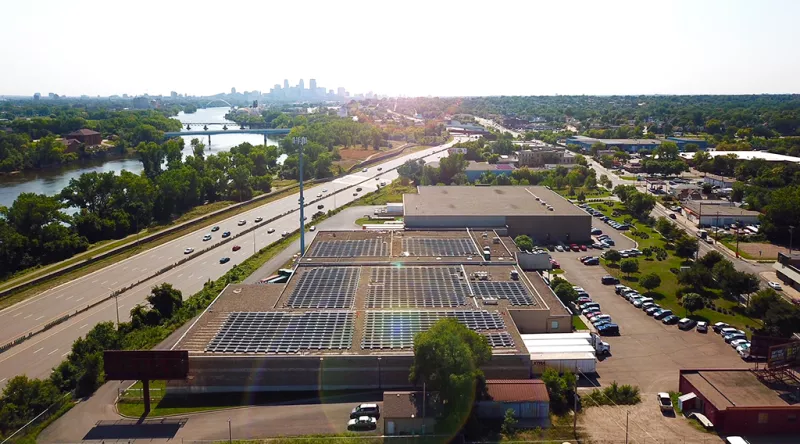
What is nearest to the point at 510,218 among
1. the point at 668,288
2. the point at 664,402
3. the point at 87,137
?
the point at 668,288

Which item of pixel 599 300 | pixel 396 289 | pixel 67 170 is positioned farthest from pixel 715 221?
pixel 67 170

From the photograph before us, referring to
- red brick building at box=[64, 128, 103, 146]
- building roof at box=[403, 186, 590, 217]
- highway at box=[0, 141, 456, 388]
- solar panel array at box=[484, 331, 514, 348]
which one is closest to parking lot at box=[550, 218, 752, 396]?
solar panel array at box=[484, 331, 514, 348]

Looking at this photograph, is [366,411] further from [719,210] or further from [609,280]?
[719,210]

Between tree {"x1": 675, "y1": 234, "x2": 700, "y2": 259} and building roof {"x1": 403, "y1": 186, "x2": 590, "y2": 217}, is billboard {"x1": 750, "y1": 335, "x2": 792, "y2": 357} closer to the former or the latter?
tree {"x1": 675, "y1": 234, "x2": 700, "y2": 259}

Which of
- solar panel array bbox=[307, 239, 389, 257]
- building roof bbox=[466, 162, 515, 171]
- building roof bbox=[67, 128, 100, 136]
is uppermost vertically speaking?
building roof bbox=[67, 128, 100, 136]

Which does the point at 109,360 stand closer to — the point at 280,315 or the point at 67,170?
the point at 280,315

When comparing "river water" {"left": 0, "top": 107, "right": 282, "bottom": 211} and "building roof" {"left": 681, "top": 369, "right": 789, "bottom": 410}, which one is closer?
"building roof" {"left": 681, "top": 369, "right": 789, "bottom": 410}
